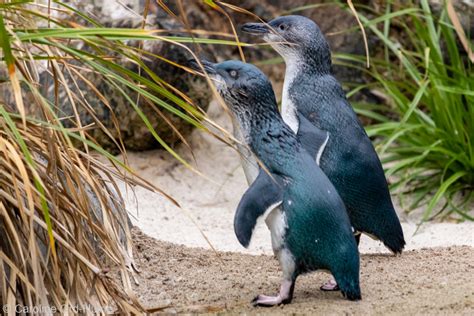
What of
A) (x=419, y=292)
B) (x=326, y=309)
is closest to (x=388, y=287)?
(x=419, y=292)

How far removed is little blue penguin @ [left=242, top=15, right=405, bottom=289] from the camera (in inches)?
172

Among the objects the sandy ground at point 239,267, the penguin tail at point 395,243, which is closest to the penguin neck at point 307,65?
the sandy ground at point 239,267

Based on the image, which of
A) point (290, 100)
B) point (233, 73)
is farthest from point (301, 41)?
point (233, 73)

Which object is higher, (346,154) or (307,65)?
(307,65)

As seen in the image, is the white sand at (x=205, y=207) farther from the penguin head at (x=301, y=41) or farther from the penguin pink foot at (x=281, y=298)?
the penguin pink foot at (x=281, y=298)

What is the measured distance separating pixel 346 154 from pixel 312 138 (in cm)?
29

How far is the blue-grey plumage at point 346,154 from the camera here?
437cm

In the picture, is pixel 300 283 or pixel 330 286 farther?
pixel 300 283

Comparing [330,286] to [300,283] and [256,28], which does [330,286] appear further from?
[256,28]

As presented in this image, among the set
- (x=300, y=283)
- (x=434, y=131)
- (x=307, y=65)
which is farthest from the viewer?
(x=434, y=131)

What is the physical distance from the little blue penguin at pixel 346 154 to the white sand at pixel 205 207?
83cm

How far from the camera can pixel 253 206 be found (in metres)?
3.41

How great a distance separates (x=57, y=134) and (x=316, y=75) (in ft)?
→ 5.26

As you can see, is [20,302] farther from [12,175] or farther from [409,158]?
[409,158]
